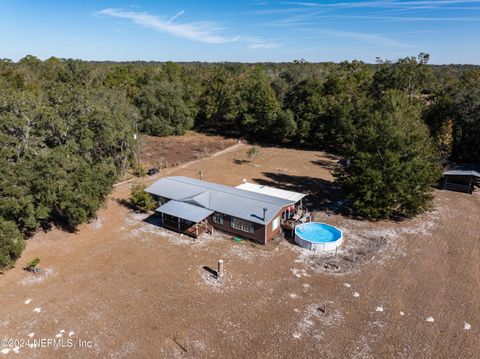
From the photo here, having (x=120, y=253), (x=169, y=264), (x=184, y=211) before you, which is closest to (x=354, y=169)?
(x=184, y=211)

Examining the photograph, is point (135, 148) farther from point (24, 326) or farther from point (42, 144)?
point (24, 326)

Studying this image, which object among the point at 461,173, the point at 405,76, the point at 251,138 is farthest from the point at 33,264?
the point at 405,76

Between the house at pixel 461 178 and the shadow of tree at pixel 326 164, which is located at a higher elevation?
the house at pixel 461 178

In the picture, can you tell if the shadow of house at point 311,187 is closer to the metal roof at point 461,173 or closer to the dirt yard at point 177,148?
the metal roof at point 461,173

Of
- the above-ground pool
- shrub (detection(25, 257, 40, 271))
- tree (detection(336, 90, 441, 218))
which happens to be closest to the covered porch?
the above-ground pool

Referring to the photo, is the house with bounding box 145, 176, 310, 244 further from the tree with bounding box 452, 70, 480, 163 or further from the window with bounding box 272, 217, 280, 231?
the tree with bounding box 452, 70, 480, 163

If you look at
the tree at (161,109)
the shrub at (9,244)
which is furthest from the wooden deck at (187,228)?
the tree at (161,109)
